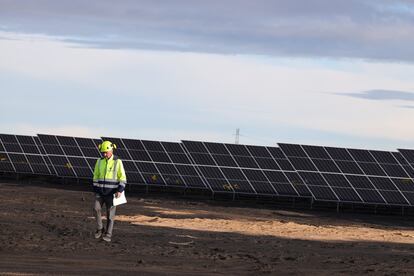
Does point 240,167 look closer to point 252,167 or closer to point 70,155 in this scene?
point 252,167

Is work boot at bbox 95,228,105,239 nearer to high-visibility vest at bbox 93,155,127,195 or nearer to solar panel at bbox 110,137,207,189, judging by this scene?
high-visibility vest at bbox 93,155,127,195

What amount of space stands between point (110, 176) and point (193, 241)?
2631mm

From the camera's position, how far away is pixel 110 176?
53.6 ft

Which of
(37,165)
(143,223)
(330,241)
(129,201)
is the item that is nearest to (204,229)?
(143,223)

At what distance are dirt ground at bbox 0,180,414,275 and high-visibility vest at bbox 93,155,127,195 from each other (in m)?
0.90

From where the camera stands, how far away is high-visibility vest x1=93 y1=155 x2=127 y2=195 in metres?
16.3

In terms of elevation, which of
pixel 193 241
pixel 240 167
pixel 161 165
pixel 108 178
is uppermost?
pixel 240 167

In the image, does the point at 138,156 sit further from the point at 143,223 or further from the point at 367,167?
the point at 143,223

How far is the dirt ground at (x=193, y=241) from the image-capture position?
13.5 m

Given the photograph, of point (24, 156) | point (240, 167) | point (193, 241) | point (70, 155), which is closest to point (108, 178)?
point (193, 241)

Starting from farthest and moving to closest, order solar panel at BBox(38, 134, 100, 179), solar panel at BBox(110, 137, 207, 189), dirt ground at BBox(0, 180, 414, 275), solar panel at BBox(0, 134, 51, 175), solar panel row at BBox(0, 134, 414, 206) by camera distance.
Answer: solar panel at BBox(0, 134, 51, 175) < solar panel at BBox(38, 134, 100, 179) < solar panel at BBox(110, 137, 207, 189) < solar panel row at BBox(0, 134, 414, 206) < dirt ground at BBox(0, 180, 414, 275)

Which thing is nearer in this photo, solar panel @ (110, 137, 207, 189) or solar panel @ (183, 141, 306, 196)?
solar panel @ (183, 141, 306, 196)

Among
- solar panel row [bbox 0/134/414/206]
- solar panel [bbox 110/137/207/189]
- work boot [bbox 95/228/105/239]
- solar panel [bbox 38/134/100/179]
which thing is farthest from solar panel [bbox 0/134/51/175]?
work boot [bbox 95/228/105/239]

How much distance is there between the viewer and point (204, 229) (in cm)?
2206
